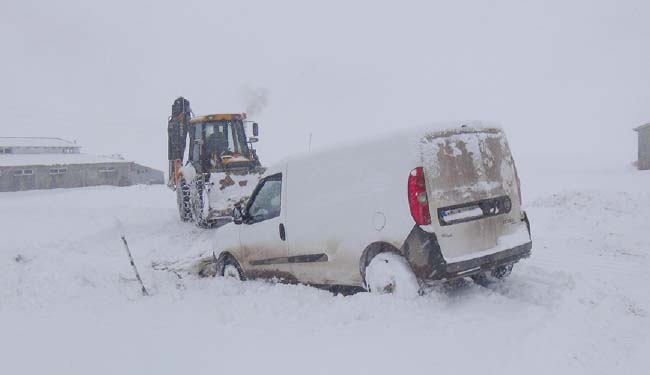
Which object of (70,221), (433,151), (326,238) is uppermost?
(433,151)

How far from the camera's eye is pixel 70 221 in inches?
711

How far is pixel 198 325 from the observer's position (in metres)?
5.20

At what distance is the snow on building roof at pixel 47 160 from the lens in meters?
44.0

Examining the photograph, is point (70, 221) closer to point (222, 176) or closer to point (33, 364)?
point (222, 176)

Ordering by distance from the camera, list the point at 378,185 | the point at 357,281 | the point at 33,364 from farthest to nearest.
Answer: the point at 357,281
the point at 378,185
the point at 33,364

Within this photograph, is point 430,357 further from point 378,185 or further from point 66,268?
point 66,268

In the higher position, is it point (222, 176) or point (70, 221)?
point (222, 176)

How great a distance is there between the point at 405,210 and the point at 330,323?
4.55ft

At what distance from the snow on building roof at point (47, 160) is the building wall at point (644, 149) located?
4542cm

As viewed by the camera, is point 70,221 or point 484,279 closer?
point 484,279

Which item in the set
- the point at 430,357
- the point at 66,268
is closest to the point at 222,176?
the point at 66,268

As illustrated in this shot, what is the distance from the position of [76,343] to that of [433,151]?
13.5 feet

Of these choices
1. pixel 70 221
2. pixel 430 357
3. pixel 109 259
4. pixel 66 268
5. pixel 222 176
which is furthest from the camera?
pixel 70 221

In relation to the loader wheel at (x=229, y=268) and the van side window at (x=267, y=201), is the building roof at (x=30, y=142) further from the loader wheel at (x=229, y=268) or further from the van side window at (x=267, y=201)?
the van side window at (x=267, y=201)
